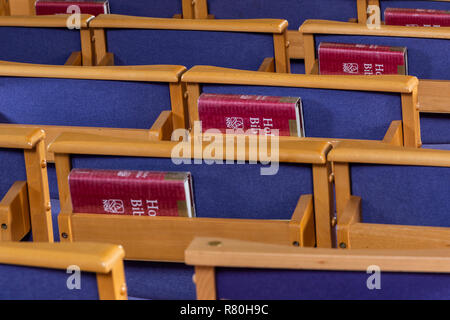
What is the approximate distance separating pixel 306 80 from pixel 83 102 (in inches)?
14.0

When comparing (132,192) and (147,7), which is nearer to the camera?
(132,192)

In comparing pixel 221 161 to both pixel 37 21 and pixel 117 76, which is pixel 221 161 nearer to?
pixel 117 76

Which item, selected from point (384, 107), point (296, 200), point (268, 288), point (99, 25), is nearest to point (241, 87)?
point (384, 107)

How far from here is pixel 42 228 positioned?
1.19 metres

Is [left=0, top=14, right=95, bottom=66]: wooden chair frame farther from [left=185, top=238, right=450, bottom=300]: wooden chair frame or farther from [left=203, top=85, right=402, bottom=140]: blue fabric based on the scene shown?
[left=185, top=238, right=450, bottom=300]: wooden chair frame

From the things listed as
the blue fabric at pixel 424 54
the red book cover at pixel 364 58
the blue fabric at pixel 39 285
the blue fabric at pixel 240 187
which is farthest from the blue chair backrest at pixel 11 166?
the blue fabric at pixel 424 54

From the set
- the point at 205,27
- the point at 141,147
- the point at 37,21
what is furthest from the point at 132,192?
the point at 37,21

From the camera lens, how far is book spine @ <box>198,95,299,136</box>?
1.24 metres

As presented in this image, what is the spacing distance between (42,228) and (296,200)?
341 millimetres

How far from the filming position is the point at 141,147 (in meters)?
1.09

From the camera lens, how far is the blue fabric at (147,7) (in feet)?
6.94

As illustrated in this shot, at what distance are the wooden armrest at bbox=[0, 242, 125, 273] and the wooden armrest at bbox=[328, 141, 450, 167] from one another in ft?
1.16
